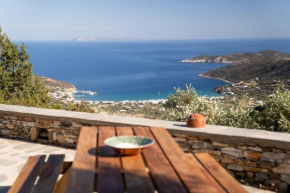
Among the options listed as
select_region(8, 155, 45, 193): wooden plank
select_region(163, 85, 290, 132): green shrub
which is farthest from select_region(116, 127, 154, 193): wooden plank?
select_region(163, 85, 290, 132): green shrub

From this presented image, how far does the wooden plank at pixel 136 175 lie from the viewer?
1.89 metres

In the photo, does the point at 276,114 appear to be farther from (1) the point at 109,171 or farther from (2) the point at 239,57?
(2) the point at 239,57

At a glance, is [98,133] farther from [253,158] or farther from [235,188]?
[253,158]

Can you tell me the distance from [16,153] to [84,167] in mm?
3163

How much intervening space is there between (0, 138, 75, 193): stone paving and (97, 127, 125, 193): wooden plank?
6.27ft

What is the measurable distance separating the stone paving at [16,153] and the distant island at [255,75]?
17.4 metres

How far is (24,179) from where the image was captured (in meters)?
2.71

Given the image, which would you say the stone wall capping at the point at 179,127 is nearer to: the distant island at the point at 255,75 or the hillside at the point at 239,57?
the distant island at the point at 255,75

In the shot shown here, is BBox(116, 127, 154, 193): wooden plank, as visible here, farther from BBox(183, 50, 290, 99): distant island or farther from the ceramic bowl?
BBox(183, 50, 290, 99): distant island

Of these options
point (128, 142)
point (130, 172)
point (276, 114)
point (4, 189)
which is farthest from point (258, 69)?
point (130, 172)

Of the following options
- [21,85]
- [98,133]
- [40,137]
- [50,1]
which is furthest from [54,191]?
[50,1]

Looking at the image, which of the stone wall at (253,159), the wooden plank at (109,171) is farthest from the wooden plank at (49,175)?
the stone wall at (253,159)

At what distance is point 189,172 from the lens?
7.13 ft

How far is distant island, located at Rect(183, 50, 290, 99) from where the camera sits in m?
28.6
